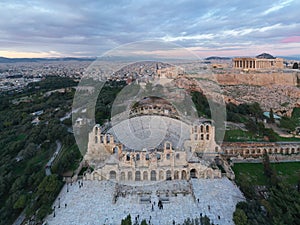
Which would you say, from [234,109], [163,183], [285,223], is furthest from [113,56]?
[234,109]

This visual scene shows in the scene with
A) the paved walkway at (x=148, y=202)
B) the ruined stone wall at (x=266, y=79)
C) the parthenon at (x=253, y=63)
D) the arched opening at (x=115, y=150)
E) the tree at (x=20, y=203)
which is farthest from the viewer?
the parthenon at (x=253, y=63)

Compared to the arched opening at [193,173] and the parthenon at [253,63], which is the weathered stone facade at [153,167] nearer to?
the arched opening at [193,173]

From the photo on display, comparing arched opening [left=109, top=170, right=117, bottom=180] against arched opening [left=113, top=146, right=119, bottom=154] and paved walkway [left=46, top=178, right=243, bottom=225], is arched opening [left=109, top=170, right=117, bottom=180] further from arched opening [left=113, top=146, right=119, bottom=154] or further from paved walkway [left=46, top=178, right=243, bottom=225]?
arched opening [left=113, top=146, right=119, bottom=154]

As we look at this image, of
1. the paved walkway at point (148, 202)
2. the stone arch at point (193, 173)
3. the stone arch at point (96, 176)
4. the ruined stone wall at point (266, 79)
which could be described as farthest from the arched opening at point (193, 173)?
the ruined stone wall at point (266, 79)

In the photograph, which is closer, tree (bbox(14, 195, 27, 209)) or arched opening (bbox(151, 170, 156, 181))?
tree (bbox(14, 195, 27, 209))

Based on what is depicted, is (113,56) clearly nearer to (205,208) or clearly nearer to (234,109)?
(205,208)

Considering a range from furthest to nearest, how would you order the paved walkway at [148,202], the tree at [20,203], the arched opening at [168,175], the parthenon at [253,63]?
1. the parthenon at [253,63]
2. the arched opening at [168,175]
3. the tree at [20,203]
4. the paved walkway at [148,202]

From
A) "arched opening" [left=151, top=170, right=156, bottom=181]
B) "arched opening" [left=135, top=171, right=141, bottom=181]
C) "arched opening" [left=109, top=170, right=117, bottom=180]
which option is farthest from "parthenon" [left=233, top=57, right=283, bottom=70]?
"arched opening" [left=109, top=170, right=117, bottom=180]

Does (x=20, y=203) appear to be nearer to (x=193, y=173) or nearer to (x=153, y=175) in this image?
(x=153, y=175)

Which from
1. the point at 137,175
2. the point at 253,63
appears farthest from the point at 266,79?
the point at 137,175
